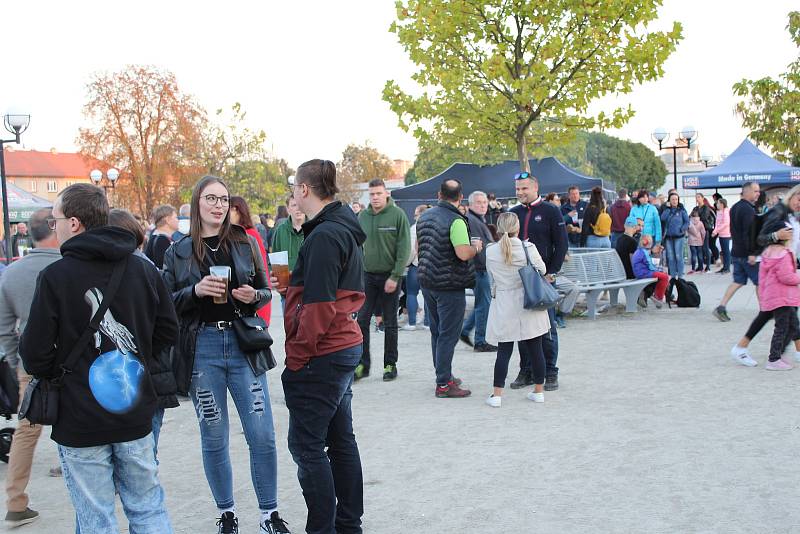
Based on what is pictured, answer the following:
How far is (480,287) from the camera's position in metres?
10.2

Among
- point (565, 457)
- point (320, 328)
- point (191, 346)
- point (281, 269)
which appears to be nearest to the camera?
point (320, 328)

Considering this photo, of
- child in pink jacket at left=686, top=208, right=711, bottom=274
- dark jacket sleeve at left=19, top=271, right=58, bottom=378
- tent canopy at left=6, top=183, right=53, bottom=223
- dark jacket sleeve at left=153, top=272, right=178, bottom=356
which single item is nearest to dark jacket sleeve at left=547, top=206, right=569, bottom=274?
dark jacket sleeve at left=153, top=272, right=178, bottom=356

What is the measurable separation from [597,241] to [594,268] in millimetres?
1554

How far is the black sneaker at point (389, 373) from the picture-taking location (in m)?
8.22

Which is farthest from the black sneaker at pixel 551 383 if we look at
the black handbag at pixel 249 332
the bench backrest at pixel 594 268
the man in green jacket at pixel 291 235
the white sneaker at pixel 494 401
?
the bench backrest at pixel 594 268

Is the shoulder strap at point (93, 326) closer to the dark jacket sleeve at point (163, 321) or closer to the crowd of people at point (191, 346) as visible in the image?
the crowd of people at point (191, 346)

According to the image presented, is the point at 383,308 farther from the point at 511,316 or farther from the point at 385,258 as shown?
the point at 511,316

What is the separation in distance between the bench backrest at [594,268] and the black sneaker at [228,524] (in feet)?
27.7

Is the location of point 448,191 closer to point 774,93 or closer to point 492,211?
point 492,211

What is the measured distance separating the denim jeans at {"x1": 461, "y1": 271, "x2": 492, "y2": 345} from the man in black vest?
97.4 inches

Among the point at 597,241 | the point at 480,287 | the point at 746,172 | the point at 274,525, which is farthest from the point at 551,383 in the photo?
the point at 746,172

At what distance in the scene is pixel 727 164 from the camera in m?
24.5

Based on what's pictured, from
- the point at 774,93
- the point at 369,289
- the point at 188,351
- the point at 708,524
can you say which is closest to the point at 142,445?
the point at 188,351

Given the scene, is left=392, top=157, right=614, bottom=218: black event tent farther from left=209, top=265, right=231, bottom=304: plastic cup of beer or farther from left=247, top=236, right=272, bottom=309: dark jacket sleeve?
left=209, top=265, right=231, bottom=304: plastic cup of beer
